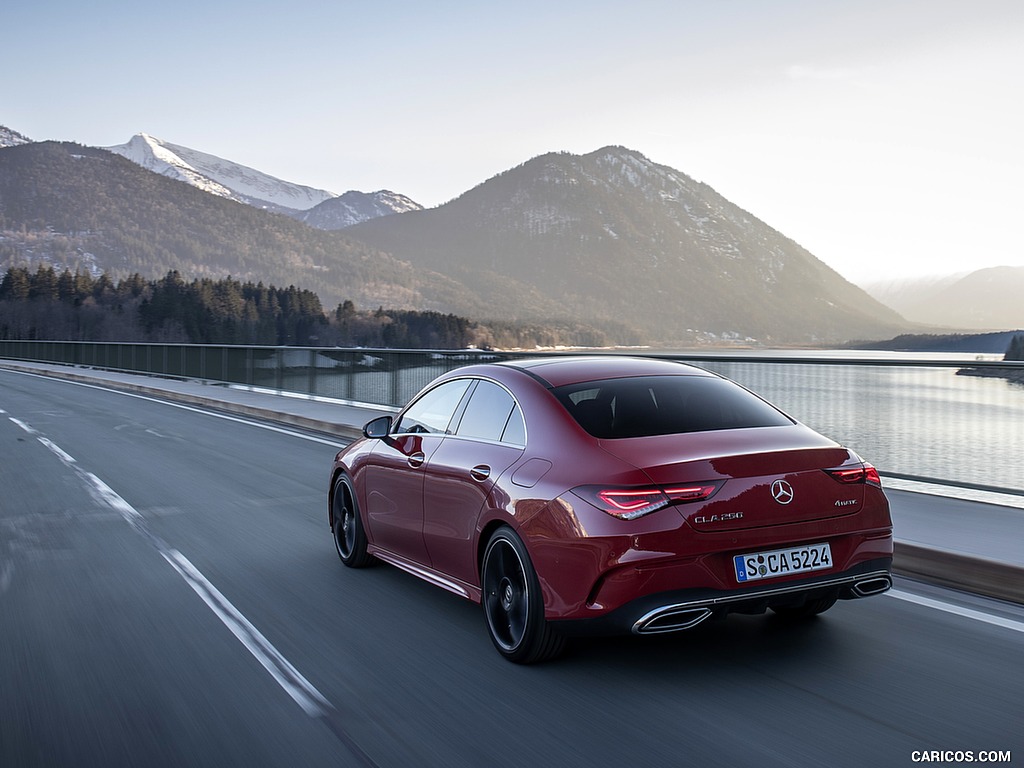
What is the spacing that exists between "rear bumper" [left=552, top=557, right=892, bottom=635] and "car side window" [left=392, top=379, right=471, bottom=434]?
5.94ft

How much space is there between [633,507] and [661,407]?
96 cm

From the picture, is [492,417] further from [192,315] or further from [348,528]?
[192,315]

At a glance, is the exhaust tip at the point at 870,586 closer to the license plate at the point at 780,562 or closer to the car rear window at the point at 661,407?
the license plate at the point at 780,562

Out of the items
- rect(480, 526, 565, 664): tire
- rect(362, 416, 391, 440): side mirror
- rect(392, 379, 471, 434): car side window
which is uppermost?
rect(392, 379, 471, 434): car side window

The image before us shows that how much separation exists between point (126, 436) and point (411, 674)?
1325cm

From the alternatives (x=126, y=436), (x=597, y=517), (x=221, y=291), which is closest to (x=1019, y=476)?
(x=597, y=517)

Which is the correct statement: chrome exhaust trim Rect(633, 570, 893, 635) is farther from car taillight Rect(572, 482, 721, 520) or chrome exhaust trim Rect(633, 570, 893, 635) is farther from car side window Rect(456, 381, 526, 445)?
car side window Rect(456, 381, 526, 445)

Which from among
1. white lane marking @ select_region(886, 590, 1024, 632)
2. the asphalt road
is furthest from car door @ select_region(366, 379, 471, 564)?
white lane marking @ select_region(886, 590, 1024, 632)

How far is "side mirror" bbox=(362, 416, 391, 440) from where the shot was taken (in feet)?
22.3

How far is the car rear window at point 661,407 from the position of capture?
5113 mm

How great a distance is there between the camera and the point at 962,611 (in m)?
5.92

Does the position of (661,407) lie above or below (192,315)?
below

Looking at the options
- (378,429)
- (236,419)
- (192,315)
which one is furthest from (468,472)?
(192,315)

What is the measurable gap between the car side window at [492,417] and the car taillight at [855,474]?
150 cm
